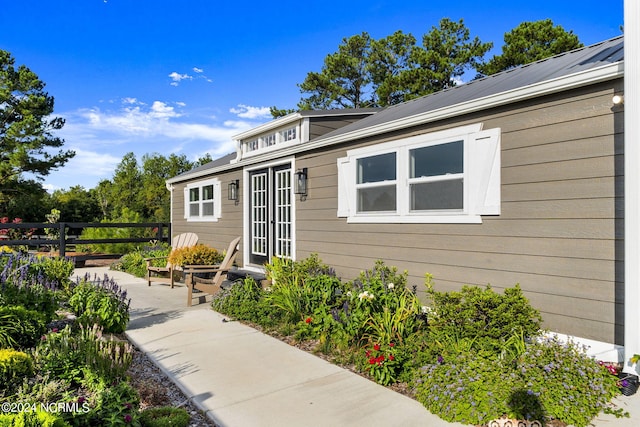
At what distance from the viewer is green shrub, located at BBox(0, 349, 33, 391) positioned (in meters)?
2.49

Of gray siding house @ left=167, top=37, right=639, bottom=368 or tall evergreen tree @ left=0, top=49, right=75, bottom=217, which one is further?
tall evergreen tree @ left=0, top=49, right=75, bottom=217

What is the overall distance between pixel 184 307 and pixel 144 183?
20944mm

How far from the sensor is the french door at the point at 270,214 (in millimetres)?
7621

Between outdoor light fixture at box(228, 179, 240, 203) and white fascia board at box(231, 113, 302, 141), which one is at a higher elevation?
white fascia board at box(231, 113, 302, 141)

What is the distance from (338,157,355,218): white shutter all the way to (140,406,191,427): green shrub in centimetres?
379

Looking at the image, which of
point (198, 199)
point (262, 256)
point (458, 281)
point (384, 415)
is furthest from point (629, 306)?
point (198, 199)

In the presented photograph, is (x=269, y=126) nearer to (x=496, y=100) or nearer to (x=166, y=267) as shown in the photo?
(x=166, y=267)

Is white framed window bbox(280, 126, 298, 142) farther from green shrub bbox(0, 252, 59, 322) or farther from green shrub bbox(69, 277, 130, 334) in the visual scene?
green shrub bbox(0, 252, 59, 322)

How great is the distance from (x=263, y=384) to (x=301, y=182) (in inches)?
166

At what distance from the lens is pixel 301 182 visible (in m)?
6.95

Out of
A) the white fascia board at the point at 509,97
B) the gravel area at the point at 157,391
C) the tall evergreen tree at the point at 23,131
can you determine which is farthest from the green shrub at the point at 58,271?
the tall evergreen tree at the point at 23,131

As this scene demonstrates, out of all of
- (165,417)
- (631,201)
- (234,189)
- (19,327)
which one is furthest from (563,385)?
(234,189)

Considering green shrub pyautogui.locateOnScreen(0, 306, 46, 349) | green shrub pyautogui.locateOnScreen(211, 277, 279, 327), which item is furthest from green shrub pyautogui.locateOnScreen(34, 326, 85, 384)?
green shrub pyautogui.locateOnScreen(211, 277, 279, 327)

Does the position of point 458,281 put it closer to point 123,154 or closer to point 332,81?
point 332,81
